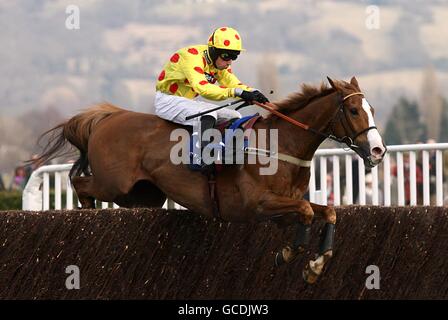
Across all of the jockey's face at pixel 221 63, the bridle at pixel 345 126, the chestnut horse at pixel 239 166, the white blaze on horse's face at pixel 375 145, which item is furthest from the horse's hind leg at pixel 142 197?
the white blaze on horse's face at pixel 375 145

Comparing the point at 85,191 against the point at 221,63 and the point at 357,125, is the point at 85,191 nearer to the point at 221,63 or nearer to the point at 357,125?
the point at 221,63

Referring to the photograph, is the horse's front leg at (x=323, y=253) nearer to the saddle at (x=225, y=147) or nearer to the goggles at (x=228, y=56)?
the saddle at (x=225, y=147)

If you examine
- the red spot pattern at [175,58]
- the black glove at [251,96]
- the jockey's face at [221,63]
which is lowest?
the black glove at [251,96]

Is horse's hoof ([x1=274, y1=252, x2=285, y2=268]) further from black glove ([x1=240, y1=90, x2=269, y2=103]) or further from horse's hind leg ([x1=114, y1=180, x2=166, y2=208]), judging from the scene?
horse's hind leg ([x1=114, y1=180, x2=166, y2=208])

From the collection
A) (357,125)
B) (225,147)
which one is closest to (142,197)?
(225,147)

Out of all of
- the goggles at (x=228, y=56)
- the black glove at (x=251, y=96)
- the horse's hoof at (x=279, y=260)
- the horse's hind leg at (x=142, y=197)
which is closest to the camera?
the horse's hoof at (x=279, y=260)

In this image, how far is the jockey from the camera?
762 centimetres

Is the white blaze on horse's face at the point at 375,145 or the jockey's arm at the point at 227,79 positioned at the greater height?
the jockey's arm at the point at 227,79

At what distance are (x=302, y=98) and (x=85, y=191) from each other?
1.91m

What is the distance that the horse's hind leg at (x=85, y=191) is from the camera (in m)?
Result: 8.58

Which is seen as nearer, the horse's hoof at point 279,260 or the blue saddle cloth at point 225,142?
the horse's hoof at point 279,260

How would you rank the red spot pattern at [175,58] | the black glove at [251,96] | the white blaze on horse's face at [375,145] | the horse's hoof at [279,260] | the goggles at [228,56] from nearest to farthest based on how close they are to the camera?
the white blaze on horse's face at [375,145] → the horse's hoof at [279,260] → the black glove at [251,96] → the goggles at [228,56] → the red spot pattern at [175,58]
